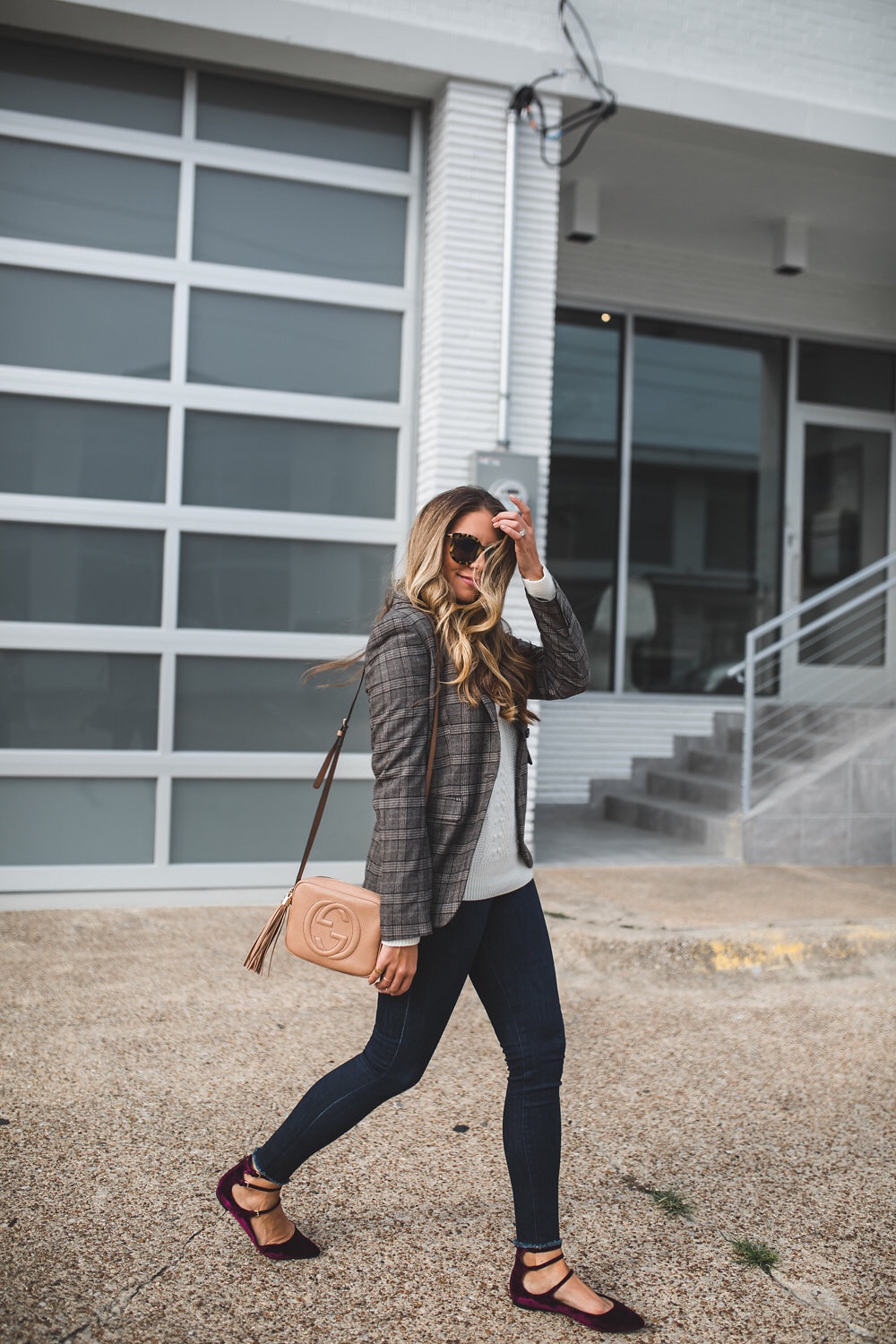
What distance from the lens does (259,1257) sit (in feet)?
8.23

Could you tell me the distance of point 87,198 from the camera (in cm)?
574

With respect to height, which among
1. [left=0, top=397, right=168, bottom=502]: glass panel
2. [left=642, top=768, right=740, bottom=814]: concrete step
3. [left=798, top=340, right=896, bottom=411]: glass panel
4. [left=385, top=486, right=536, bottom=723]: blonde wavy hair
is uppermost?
[left=798, top=340, right=896, bottom=411]: glass panel

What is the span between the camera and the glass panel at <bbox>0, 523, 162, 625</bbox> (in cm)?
564

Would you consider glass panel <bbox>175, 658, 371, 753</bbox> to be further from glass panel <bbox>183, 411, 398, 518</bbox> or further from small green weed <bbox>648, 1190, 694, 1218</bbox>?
small green weed <bbox>648, 1190, 694, 1218</bbox>

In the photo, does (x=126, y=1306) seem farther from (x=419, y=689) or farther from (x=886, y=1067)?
(x=886, y=1067)

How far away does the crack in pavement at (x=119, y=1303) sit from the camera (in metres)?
2.19

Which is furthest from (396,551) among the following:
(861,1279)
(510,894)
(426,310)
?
(861,1279)

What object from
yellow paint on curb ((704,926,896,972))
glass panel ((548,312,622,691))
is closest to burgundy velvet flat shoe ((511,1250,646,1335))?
yellow paint on curb ((704,926,896,972))

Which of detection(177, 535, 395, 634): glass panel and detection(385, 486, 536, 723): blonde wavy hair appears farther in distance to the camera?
detection(177, 535, 395, 634): glass panel

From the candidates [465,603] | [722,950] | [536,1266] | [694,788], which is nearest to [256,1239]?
[536,1266]

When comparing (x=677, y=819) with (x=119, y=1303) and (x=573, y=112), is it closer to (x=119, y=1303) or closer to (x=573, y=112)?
(x=573, y=112)

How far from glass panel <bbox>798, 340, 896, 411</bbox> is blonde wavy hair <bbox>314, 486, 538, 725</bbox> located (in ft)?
26.3

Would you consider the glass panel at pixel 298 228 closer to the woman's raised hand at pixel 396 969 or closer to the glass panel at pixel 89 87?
the glass panel at pixel 89 87

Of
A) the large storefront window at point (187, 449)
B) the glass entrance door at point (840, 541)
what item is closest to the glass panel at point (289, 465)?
the large storefront window at point (187, 449)
